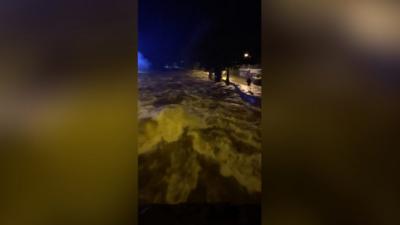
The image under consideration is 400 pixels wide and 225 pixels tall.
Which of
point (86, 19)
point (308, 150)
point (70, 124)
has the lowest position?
point (308, 150)

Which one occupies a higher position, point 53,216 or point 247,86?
point 247,86

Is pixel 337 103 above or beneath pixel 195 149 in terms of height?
above

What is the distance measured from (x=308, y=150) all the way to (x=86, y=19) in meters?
1.38

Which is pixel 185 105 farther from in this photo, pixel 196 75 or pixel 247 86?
pixel 247 86

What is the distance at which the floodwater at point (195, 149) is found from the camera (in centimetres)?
184


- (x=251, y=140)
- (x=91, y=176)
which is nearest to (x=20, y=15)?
(x=91, y=176)

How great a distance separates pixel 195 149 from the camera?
6.05ft

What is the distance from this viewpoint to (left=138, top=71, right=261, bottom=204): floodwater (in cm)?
184

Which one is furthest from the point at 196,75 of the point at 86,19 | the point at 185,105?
the point at 86,19

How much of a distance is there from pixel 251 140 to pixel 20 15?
4.62ft

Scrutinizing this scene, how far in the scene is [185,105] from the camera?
73.0 inches

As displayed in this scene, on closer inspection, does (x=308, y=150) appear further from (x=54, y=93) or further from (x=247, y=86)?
(x=54, y=93)

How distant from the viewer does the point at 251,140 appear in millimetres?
1850

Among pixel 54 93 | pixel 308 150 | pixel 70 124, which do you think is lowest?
pixel 308 150
